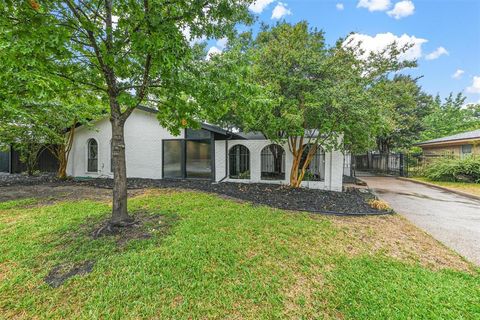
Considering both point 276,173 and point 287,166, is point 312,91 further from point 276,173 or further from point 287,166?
point 276,173

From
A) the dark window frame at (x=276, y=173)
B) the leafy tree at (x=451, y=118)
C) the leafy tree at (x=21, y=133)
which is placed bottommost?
the dark window frame at (x=276, y=173)

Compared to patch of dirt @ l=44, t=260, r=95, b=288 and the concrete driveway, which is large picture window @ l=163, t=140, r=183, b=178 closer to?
patch of dirt @ l=44, t=260, r=95, b=288

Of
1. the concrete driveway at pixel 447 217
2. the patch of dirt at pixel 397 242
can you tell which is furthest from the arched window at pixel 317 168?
the patch of dirt at pixel 397 242

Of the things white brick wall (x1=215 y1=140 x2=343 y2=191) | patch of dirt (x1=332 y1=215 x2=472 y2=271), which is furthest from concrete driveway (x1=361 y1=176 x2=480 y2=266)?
white brick wall (x1=215 y1=140 x2=343 y2=191)

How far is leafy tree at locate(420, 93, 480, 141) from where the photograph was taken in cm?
2440

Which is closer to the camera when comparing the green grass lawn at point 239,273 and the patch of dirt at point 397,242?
the green grass lawn at point 239,273

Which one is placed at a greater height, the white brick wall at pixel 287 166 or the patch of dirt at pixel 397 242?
the white brick wall at pixel 287 166

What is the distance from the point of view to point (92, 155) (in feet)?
39.9

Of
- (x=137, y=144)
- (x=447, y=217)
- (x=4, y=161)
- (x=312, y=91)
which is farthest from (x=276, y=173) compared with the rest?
(x=4, y=161)

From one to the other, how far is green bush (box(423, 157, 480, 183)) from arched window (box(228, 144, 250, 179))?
1022 cm

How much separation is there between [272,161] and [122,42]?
823 cm

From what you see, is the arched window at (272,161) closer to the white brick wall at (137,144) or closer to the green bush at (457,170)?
the white brick wall at (137,144)

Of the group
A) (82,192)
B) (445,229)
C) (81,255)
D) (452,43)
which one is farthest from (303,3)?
(82,192)

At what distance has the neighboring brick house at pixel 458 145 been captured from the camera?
12.6m
